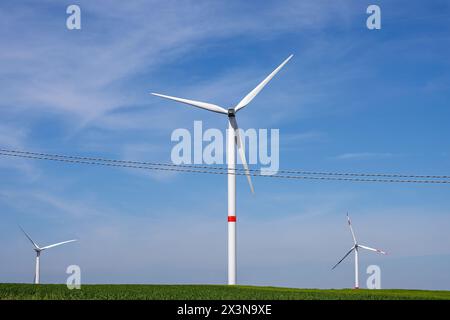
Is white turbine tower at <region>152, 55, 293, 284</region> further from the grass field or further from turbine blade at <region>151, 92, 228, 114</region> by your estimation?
the grass field

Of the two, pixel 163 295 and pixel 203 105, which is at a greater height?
pixel 203 105

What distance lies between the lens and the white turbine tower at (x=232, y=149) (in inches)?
2749

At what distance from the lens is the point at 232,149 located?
72062mm

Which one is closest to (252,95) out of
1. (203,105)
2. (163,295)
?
(203,105)

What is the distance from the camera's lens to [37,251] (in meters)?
101

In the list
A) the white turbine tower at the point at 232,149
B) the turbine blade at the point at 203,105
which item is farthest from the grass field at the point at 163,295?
the turbine blade at the point at 203,105

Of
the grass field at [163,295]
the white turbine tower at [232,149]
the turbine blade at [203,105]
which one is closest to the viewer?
the grass field at [163,295]

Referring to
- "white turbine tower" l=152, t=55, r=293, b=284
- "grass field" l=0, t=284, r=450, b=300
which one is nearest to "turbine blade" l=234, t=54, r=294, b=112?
"white turbine tower" l=152, t=55, r=293, b=284

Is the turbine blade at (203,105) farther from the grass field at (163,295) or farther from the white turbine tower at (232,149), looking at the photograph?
the grass field at (163,295)

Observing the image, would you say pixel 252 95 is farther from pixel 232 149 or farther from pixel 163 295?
pixel 163 295

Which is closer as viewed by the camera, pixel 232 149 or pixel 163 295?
pixel 163 295
